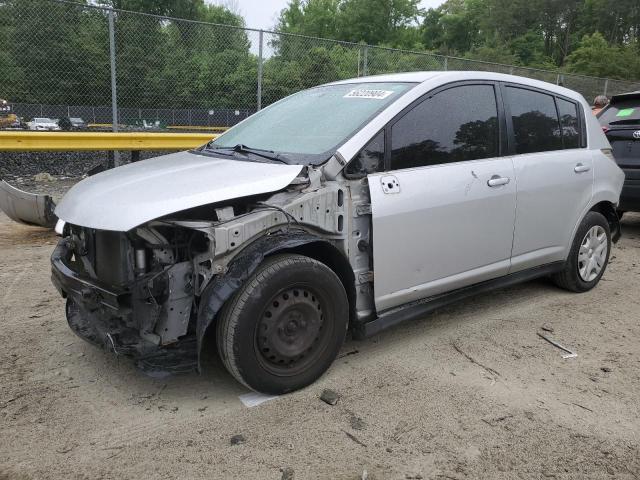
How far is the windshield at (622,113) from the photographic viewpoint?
701 centimetres

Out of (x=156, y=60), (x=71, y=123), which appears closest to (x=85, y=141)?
(x=71, y=123)

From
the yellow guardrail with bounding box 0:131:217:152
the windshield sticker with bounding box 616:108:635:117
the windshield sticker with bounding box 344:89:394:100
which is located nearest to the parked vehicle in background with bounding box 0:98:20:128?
the yellow guardrail with bounding box 0:131:217:152

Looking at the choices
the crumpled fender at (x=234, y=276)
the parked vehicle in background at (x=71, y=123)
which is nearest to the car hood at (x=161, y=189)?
the crumpled fender at (x=234, y=276)

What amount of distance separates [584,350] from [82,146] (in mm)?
6356

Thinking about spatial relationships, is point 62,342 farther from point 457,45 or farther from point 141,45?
point 457,45

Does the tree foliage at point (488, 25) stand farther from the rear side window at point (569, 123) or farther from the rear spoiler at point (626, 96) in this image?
the rear side window at point (569, 123)

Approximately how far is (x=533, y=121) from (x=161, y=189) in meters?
2.93

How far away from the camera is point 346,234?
3164 millimetres

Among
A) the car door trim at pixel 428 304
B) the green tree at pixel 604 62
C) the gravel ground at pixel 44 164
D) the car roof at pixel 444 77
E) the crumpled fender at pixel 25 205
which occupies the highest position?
the green tree at pixel 604 62

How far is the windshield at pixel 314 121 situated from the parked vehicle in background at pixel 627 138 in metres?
4.53

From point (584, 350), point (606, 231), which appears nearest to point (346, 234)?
point (584, 350)

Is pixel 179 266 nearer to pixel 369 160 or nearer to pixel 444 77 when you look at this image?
pixel 369 160

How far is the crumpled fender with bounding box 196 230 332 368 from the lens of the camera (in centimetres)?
270

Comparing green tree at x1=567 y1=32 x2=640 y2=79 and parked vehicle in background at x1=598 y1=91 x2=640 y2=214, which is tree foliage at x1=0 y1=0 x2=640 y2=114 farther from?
green tree at x1=567 y1=32 x2=640 y2=79
